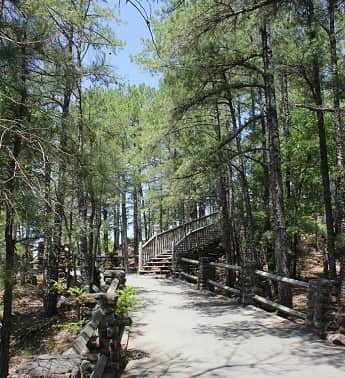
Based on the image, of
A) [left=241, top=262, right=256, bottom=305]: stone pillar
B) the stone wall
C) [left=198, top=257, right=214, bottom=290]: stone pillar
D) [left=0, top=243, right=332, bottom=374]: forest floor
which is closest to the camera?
the stone wall

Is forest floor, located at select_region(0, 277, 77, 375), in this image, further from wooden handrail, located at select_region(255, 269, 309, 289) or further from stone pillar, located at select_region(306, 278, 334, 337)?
stone pillar, located at select_region(306, 278, 334, 337)

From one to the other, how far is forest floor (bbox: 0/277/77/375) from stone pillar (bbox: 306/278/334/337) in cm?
447

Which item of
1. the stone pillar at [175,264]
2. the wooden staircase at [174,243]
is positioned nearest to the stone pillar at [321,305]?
the stone pillar at [175,264]

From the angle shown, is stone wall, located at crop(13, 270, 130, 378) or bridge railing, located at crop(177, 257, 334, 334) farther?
bridge railing, located at crop(177, 257, 334, 334)

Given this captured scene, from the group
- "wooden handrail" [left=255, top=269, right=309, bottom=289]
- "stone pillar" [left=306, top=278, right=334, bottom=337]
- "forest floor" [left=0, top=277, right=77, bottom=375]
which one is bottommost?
"forest floor" [left=0, top=277, right=77, bottom=375]

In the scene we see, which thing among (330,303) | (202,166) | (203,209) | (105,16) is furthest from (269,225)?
(203,209)

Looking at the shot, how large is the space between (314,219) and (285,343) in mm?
8815

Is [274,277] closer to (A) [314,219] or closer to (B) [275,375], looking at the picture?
(B) [275,375]

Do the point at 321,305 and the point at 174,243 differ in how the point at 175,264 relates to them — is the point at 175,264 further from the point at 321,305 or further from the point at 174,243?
the point at 321,305

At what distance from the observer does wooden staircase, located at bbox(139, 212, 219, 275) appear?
21.0m

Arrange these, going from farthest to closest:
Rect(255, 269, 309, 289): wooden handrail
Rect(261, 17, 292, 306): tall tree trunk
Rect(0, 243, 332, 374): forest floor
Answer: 1. Rect(261, 17, 292, 306): tall tree trunk
2. Rect(0, 243, 332, 374): forest floor
3. Rect(255, 269, 309, 289): wooden handrail

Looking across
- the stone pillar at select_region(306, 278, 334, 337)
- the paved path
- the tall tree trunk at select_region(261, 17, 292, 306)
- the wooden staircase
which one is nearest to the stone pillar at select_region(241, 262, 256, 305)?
the paved path

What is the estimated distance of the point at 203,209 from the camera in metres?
32.4

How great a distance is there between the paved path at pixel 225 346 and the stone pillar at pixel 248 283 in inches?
14.4
